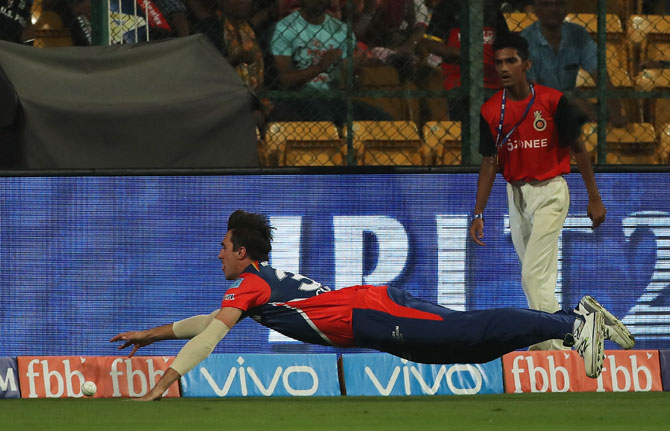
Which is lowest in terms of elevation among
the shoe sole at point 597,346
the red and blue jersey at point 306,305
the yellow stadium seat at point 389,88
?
the shoe sole at point 597,346

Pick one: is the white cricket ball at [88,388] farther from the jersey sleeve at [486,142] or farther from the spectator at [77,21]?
the spectator at [77,21]

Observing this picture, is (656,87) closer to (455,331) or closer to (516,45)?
(516,45)

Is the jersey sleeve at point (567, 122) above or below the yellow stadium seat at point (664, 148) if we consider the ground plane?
above

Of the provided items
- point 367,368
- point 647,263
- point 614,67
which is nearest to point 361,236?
point 367,368

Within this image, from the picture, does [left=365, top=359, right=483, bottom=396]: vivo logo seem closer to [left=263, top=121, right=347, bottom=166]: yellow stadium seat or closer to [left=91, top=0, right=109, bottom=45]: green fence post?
[left=263, top=121, right=347, bottom=166]: yellow stadium seat

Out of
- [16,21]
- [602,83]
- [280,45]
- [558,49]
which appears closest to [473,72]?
[602,83]

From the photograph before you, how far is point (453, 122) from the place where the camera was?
354 inches

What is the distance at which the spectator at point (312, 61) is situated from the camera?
9.17 m

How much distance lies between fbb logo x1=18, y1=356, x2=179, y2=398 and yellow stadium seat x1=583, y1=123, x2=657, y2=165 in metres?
4.02

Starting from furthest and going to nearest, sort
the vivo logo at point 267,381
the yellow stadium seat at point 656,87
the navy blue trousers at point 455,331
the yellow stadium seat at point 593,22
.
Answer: the yellow stadium seat at point 593,22
the yellow stadium seat at point 656,87
the vivo logo at point 267,381
the navy blue trousers at point 455,331

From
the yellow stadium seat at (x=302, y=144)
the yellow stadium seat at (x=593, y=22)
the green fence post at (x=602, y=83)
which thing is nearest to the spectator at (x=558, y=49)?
the yellow stadium seat at (x=593, y=22)

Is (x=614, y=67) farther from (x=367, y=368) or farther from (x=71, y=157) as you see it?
(x=71, y=157)

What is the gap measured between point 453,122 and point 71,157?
2.87m

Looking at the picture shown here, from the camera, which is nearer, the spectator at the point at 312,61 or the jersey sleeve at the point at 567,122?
the jersey sleeve at the point at 567,122
